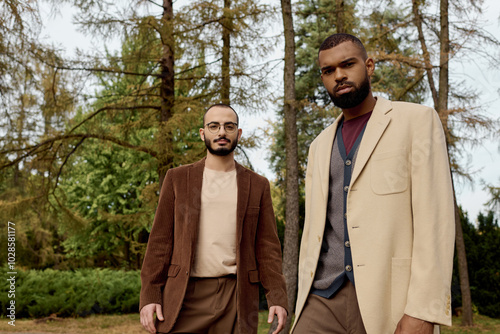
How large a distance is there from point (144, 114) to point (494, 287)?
34.0 ft

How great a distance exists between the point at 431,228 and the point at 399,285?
0.95 feet

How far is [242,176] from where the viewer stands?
12.5ft

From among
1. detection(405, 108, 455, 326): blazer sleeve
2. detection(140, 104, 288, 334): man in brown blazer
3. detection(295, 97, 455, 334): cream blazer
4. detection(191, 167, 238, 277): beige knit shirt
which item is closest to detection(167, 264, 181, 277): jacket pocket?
detection(140, 104, 288, 334): man in brown blazer

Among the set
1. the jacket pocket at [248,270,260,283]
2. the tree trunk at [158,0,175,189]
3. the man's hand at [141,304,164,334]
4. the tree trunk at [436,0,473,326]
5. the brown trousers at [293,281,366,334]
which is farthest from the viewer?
the tree trunk at [436,0,473,326]

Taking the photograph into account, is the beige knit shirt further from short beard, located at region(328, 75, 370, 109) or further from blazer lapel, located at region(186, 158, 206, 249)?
short beard, located at region(328, 75, 370, 109)

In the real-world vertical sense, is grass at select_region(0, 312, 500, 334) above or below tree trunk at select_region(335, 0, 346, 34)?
below

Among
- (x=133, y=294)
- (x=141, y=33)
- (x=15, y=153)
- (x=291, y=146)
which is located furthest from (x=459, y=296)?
(x=15, y=153)

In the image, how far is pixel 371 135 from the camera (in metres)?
2.45

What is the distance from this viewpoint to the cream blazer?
217 centimetres

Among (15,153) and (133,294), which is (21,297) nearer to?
(133,294)

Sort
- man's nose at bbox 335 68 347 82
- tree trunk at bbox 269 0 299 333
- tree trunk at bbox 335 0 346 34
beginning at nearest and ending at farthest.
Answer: man's nose at bbox 335 68 347 82, tree trunk at bbox 269 0 299 333, tree trunk at bbox 335 0 346 34

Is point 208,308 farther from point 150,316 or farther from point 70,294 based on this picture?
point 70,294

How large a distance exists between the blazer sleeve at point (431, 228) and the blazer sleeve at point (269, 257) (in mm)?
1630

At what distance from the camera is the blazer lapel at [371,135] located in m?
2.42
